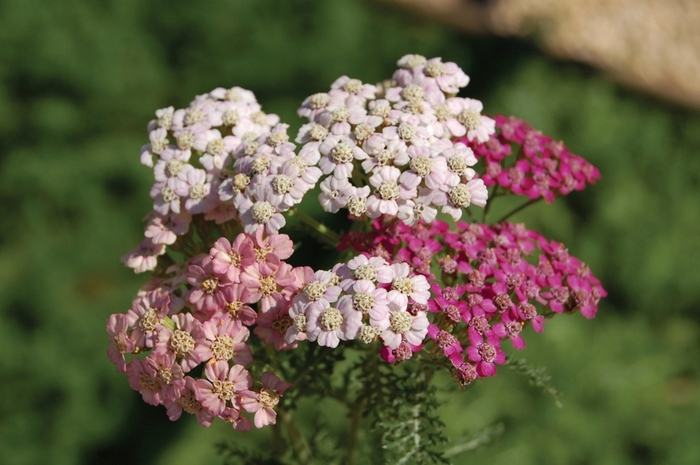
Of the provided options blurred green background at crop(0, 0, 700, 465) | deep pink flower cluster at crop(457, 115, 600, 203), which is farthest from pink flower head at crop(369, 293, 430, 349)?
blurred green background at crop(0, 0, 700, 465)

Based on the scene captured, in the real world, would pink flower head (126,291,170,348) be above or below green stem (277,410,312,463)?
above

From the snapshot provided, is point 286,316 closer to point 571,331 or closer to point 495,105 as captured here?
point 571,331

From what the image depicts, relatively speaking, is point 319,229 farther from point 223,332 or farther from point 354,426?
point 354,426

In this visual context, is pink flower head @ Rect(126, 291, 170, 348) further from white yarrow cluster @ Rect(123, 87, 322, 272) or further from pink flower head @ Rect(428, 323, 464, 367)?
pink flower head @ Rect(428, 323, 464, 367)

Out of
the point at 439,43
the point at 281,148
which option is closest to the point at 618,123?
the point at 439,43

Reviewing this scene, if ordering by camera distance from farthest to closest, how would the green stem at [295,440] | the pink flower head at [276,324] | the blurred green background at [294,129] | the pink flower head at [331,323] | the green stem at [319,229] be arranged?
1. the blurred green background at [294,129]
2. the green stem at [295,440]
3. the green stem at [319,229]
4. the pink flower head at [276,324]
5. the pink flower head at [331,323]

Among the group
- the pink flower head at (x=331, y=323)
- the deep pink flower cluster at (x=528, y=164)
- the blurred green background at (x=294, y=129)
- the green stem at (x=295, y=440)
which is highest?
the deep pink flower cluster at (x=528, y=164)

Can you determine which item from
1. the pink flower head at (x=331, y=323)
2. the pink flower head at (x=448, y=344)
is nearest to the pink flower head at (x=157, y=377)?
the pink flower head at (x=331, y=323)

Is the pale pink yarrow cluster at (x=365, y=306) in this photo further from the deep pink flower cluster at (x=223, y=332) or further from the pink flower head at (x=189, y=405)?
the pink flower head at (x=189, y=405)
